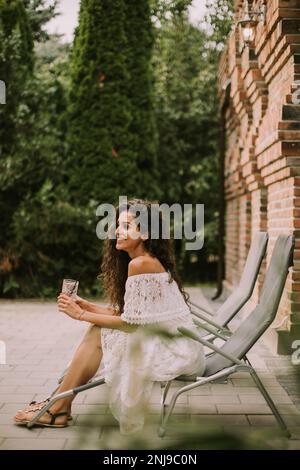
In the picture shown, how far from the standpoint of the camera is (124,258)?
3.91 metres

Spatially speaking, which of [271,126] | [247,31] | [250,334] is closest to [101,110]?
[247,31]

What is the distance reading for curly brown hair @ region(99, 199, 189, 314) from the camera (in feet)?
11.9

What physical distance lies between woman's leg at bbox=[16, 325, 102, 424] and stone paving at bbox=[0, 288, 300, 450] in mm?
115

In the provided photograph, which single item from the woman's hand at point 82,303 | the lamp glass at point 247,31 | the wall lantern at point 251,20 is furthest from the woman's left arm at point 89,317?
the lamp glass at point 247,31

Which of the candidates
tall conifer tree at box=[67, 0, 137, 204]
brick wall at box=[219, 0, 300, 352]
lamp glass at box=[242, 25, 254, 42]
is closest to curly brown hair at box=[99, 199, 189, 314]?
brick wall at box=[219, 0, 300, 352]

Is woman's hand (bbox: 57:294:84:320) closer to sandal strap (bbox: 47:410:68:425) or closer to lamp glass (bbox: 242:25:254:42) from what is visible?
sandal strap (bbox: 47:410:68:425)

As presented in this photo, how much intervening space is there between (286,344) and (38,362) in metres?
2.21

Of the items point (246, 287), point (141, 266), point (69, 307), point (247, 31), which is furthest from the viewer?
point (247, 31)

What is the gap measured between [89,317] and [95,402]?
2.39 meters

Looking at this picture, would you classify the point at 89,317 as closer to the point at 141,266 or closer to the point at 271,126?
the point at 141,266

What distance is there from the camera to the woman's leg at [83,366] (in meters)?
3.55

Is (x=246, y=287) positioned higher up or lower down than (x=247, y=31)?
lower down

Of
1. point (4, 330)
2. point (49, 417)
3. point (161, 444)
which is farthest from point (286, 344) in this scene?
point (161, 444)

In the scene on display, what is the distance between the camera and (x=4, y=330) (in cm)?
751
